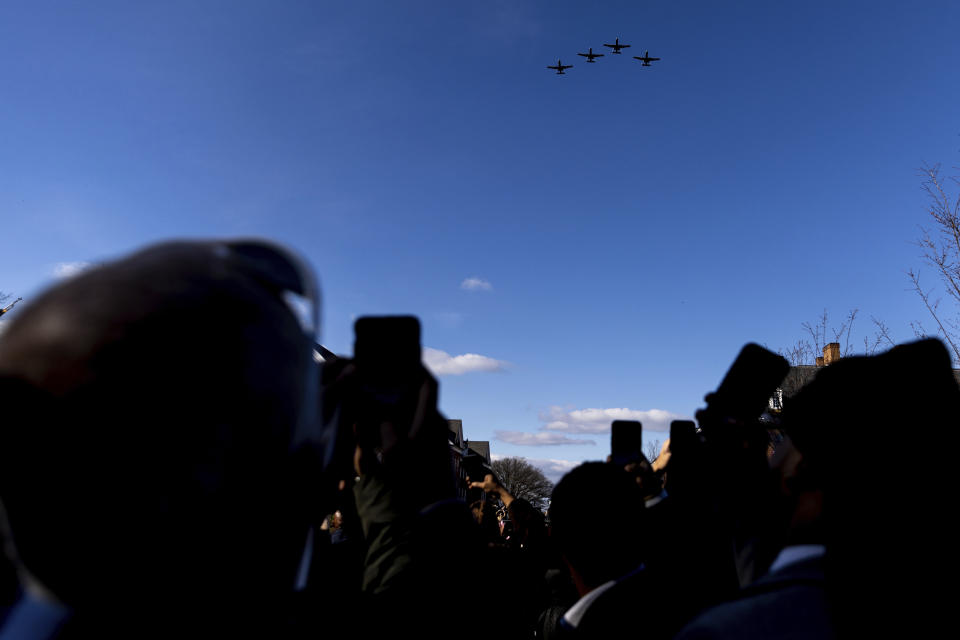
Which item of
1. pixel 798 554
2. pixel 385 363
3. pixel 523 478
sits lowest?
pixel 523 478

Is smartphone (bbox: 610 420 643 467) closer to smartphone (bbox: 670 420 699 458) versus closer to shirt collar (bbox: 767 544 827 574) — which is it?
smartphone (bbox: 670 420 699 458)

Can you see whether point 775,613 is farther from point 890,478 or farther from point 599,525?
point 599,525

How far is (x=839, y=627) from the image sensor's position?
1.46 meters

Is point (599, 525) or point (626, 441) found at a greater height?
point (626, 441)

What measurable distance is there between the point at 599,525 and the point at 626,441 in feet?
2.19

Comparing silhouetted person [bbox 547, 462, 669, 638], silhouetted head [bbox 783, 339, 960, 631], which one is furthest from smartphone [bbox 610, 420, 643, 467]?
silhouetted head [bbox 783, 339, 960, 631]

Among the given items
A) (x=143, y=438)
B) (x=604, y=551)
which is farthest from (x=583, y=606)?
(x=143, y=438)

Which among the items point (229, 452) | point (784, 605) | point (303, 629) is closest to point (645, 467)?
point (784, 605)

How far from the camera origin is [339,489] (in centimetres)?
135

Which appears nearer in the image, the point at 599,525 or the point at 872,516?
the point at 872,516

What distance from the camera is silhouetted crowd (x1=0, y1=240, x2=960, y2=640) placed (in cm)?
65

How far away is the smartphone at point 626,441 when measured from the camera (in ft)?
10.5

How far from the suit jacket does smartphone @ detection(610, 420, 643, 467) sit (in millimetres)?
1569

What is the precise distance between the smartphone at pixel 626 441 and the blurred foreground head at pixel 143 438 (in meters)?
2.65
